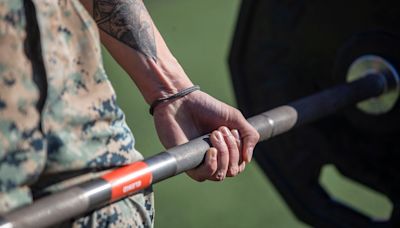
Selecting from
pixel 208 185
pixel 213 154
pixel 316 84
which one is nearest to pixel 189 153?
pixel 213 154

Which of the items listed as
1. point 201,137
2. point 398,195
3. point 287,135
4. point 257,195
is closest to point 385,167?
point 398,195

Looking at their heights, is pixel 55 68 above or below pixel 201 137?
above

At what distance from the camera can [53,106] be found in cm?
→ 124

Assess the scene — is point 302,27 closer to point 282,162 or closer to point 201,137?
point 282,162

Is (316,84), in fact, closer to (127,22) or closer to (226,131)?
(226,131)

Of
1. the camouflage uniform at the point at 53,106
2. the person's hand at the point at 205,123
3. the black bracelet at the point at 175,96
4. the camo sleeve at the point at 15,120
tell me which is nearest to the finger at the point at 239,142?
the person's hand at the point at 205,123

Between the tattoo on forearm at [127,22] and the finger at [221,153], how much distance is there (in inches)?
7.4

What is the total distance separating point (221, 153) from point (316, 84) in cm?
79

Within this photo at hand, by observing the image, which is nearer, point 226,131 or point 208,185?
point 226,131

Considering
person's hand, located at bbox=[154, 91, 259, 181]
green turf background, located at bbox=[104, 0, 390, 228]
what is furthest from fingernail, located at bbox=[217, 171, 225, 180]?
green turf background, located at bbox=[104, 0, 390, 228]

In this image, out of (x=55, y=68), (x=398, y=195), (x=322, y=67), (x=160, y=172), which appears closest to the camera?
(x=55, y=68)

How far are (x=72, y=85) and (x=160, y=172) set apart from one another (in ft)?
0.72

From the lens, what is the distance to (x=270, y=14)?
2201 millimetres

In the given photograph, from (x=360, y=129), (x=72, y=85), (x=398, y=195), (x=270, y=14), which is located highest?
(x=72, y=85)
